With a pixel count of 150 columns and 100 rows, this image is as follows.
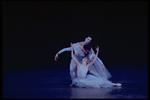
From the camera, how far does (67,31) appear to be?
625cm

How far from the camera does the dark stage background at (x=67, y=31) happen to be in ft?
18.4

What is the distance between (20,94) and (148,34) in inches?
195

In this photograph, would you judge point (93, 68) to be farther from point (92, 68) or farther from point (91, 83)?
point (91, 83)

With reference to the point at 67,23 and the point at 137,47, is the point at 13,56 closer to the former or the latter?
the point at 67,23

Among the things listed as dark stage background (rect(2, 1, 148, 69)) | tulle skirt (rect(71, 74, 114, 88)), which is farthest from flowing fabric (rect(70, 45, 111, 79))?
dark stage background (rect(2, 1, 148, 69))

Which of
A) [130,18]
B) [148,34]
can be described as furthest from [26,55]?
[148,34]

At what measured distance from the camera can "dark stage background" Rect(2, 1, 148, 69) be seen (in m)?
5.61

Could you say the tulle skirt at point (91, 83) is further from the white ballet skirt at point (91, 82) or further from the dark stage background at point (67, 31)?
the dark stage background at point (67, 31)

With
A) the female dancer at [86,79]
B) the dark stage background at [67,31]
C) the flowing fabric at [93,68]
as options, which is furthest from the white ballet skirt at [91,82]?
the dark stage background at [67,31]

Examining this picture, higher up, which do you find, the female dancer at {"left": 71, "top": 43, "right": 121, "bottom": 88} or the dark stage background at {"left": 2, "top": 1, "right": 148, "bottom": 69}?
the dark stage background at {"left": 2, "top": 1, "right": 148, "bottom": 69}

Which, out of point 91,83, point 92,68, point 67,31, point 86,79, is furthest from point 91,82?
point 67,31

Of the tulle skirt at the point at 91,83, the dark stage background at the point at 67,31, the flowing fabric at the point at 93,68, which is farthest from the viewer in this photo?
the dark stage background at the point at 67,31

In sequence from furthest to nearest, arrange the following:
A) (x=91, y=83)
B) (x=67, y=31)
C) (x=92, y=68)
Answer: (x=67, y=31) < (x=92, y=68) < (x=91, y=83)

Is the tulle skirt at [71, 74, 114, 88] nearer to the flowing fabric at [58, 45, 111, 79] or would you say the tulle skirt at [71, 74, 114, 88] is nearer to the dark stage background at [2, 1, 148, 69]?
the flowing fabric at [58, 45, 111, 79]
